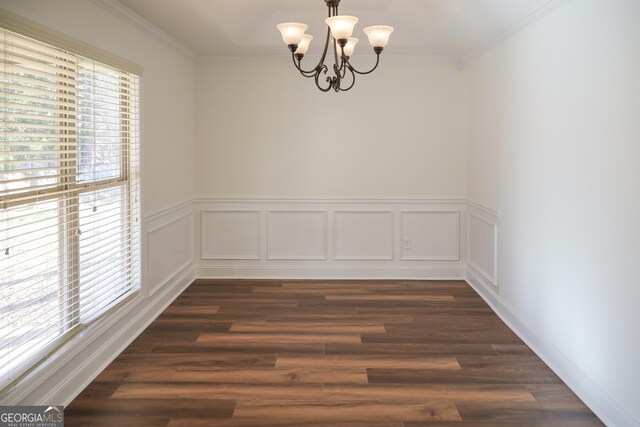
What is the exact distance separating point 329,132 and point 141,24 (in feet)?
7.37

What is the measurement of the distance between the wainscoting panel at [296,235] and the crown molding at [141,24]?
1.87m

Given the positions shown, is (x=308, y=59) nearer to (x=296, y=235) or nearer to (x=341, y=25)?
(x=296, y=235)

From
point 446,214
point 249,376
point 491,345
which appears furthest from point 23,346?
point 446,214

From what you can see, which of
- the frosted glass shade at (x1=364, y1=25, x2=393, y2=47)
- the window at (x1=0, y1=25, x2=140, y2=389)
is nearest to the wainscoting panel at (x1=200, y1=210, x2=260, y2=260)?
the window at (x1=0, y1=25, x2=140, y2=389)

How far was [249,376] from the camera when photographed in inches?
127

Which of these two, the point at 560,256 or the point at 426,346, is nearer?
the point at 560,256

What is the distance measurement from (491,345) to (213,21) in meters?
3.16

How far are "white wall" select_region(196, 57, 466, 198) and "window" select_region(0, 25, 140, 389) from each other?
1.71 metres

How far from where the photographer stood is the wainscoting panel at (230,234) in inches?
223

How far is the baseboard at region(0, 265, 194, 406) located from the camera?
102 inches

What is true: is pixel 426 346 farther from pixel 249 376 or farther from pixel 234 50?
pixel 234 50

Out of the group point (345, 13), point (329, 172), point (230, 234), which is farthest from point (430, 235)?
point (345, 13)

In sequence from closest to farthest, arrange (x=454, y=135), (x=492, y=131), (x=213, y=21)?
1. (x=213, y=21)
2. (x=492, y=131)
3. (x=454, y=135)

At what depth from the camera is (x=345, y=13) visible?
4738 millimetres
